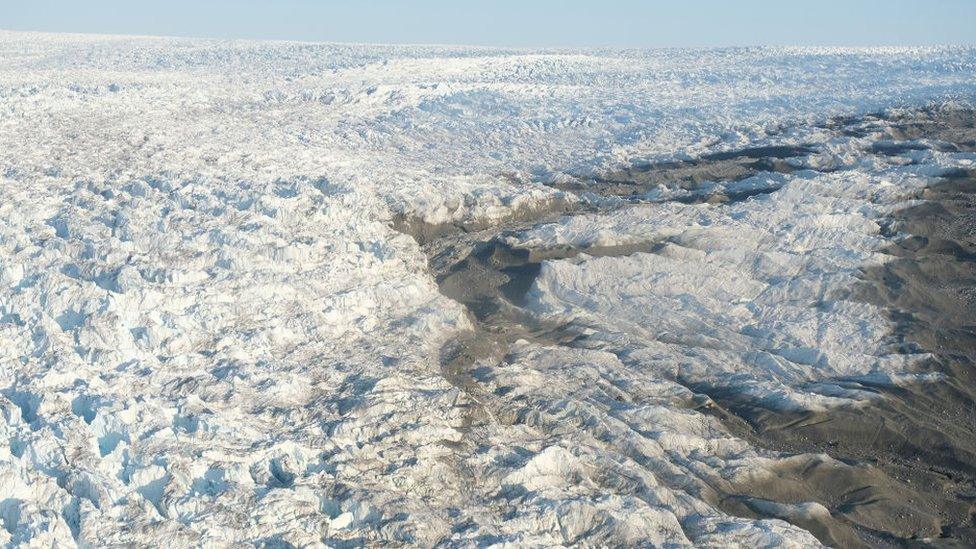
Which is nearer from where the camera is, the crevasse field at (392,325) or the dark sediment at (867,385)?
the crevasse field at (392,325)

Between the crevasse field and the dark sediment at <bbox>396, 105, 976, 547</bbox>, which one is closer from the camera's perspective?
the crevasse field

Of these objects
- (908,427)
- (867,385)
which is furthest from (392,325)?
(908,427)

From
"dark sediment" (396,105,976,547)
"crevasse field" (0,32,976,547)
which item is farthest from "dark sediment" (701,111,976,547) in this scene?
"crevasse field" (0,32,976,547)

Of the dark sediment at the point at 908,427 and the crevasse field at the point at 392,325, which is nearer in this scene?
the crevasse field at the point at 392,325

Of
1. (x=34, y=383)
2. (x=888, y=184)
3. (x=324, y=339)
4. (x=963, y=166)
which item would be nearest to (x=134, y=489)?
(x=34, y=383)

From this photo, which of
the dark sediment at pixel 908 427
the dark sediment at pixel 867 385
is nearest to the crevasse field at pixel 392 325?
the dark sediment at pixel 867 385

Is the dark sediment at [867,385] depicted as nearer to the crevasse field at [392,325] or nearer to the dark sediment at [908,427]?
the dark sediment at [908,427]

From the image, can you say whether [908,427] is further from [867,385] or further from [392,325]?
[392,325]

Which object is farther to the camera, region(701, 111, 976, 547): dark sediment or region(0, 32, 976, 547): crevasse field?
region(701, 111, 976, 547): dark sediment

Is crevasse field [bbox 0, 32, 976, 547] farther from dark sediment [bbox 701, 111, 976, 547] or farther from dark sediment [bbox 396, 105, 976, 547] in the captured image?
dark sediment [bbox 701, 111, 976, 547]
